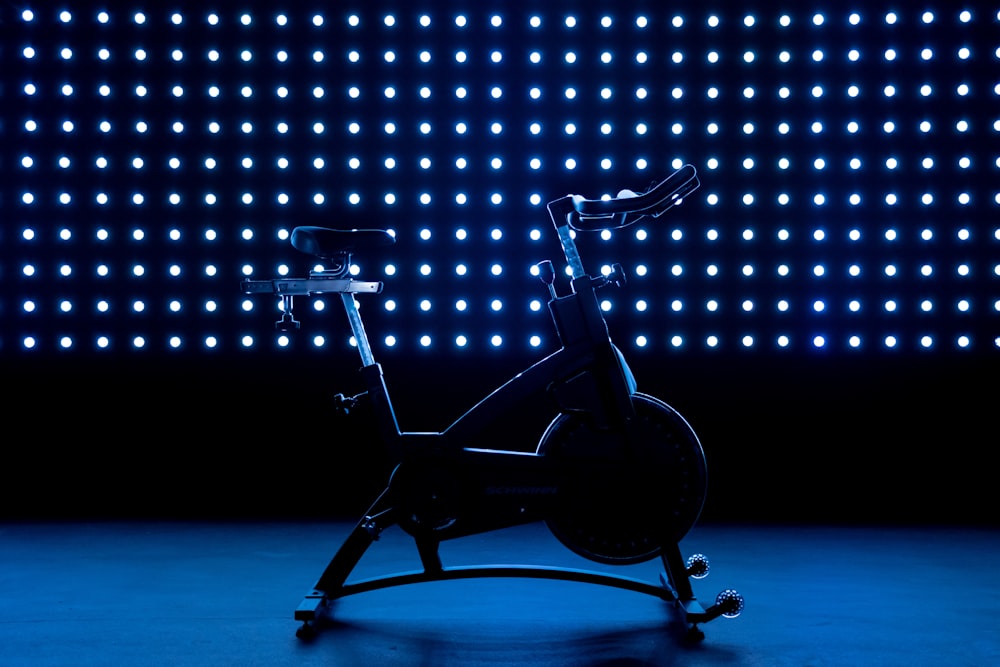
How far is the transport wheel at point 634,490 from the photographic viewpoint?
2.07m

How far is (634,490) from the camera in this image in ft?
6.81

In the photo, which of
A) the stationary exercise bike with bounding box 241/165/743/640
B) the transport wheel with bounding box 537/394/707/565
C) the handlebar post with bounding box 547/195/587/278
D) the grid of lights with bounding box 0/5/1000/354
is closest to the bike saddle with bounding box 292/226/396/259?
the stationary exercise bike with bounding box 241/165/743/640

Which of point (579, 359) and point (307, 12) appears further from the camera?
point (307, 12)

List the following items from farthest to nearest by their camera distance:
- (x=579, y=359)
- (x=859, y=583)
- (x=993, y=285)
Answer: (x=993, y=285) → (x=859, y=583) → (x=579, y=359)

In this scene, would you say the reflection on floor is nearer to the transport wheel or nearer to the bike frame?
the transport wheel

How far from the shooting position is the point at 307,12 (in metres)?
3.61

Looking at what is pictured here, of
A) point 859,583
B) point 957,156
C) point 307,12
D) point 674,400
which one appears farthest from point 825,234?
point 307,12

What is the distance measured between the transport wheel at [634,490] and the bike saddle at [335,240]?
0.82 meters

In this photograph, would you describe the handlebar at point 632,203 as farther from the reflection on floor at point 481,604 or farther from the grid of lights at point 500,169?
the grid of lights at point 500,169

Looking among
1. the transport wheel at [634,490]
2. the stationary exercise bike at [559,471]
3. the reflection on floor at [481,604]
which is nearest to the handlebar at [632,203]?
the stationary exercise bike at [559,471]

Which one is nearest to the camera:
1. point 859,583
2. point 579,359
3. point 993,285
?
point 579,359

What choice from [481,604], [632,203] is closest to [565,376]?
[632,203]

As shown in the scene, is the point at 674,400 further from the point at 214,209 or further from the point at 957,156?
the point at 214,209

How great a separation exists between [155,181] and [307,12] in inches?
45.2
